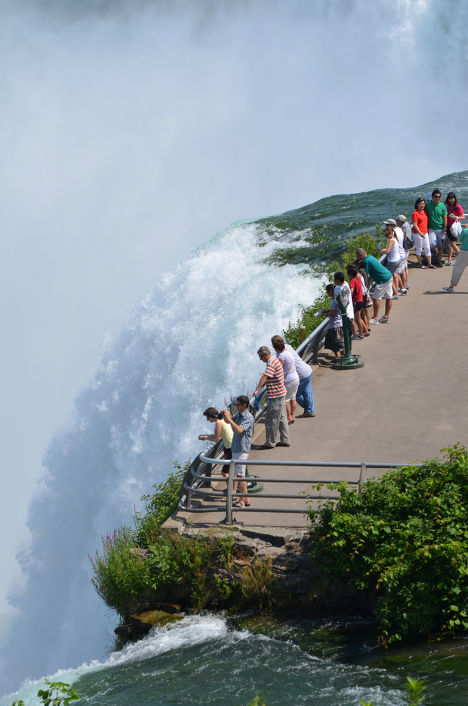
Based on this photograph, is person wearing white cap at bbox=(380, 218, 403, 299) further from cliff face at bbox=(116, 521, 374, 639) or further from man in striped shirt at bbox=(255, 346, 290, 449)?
cliff face at bbox=(116, 521, 374, 639)

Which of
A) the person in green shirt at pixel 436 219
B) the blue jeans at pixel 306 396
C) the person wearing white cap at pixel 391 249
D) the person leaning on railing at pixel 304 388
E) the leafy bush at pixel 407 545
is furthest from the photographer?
the person in green shirt at pixel 436 219

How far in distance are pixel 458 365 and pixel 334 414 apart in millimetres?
2863

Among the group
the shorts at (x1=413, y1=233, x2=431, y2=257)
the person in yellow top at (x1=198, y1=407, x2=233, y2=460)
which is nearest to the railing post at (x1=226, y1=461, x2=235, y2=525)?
the person in yellow top at (x1=198, y1=407, x2=233, y2=460)

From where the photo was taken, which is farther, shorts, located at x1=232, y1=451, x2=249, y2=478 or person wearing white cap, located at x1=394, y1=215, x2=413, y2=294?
person wearing white cap, located at x1=394, y1=215, x2=413, y2=294

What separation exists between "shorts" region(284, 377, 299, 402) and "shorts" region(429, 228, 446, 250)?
30.7ft

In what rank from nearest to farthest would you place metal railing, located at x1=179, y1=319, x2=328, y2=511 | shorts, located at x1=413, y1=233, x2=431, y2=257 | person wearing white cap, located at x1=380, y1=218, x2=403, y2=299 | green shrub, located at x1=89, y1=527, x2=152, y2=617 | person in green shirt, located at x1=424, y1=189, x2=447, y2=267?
1. green shrub, located at x1=89, y1=527, x2=152, y2=617
2. metal railing, located at x1=179, y1=319, x2=328, y2=511
3. person wearing white cap, located at x1=380, y1=218, x2=403, y2=299
4. shorts, located at x1=413, y1=233, x2=431, y2=257
5. person in green shirt, located at x1=424, y1=189, x2=447, y2=267

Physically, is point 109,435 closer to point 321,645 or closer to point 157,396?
point 157,396

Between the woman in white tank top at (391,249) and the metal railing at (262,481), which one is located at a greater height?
the woman in white tank top at (391,249)

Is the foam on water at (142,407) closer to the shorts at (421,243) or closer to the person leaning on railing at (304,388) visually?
the shorts at (421,243)

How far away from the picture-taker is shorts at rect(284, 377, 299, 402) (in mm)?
13847

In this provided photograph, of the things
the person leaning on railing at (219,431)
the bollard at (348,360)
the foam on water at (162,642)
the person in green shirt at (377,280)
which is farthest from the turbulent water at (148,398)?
the person leaning on railing at (219,431)

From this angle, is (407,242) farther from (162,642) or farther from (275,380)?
(162,642)

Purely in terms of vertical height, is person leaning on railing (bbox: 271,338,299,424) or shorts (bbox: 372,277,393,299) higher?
shorts (bbox: 372,277,393,299)

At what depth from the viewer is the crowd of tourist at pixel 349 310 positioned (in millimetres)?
11758
